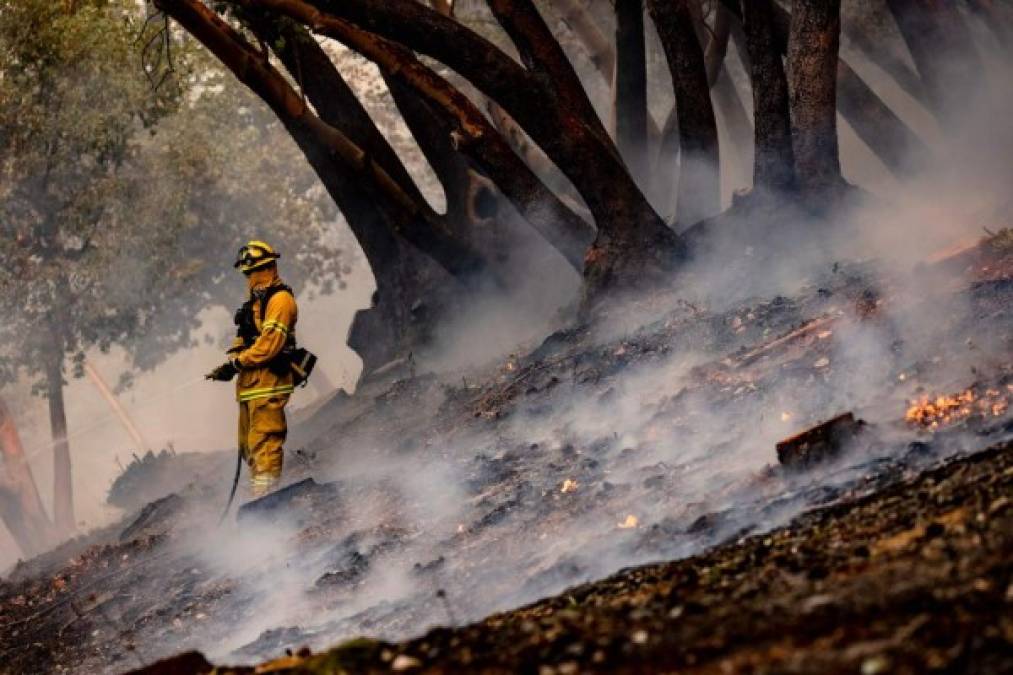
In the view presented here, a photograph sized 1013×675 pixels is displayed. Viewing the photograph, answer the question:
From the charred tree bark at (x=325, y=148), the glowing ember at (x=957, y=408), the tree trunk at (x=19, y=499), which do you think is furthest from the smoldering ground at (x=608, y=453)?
the tree trunk at (x=19, y=499)

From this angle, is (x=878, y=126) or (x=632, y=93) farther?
(x=632, y=93)

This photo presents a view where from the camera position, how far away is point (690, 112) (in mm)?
13125

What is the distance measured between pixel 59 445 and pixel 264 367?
14399 mm

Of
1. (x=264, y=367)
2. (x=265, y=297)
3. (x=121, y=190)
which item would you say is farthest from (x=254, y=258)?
(x=121, y=190)

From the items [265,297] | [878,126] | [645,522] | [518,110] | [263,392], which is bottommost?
[645,522]

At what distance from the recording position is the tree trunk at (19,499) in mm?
20453

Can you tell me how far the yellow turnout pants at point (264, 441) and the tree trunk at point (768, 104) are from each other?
552 centimetres

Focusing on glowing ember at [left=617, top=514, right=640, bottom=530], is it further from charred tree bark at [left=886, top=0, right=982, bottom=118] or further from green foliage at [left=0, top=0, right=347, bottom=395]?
charred tree bark at [left=886, top=0, right=982, bottom=118]

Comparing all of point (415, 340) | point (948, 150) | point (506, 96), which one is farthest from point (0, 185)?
point (948, 150)

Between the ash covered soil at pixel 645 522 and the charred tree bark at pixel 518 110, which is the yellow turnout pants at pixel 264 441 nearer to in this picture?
the ash covered soil at pixel 645 522

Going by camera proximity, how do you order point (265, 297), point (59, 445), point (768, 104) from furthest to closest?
point (59, 445), point (768, 104), point (265, 297)

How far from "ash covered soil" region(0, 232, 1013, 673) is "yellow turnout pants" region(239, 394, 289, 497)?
0.27 m

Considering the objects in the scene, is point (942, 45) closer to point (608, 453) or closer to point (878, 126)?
point (878, 126)

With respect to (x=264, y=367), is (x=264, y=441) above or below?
below
